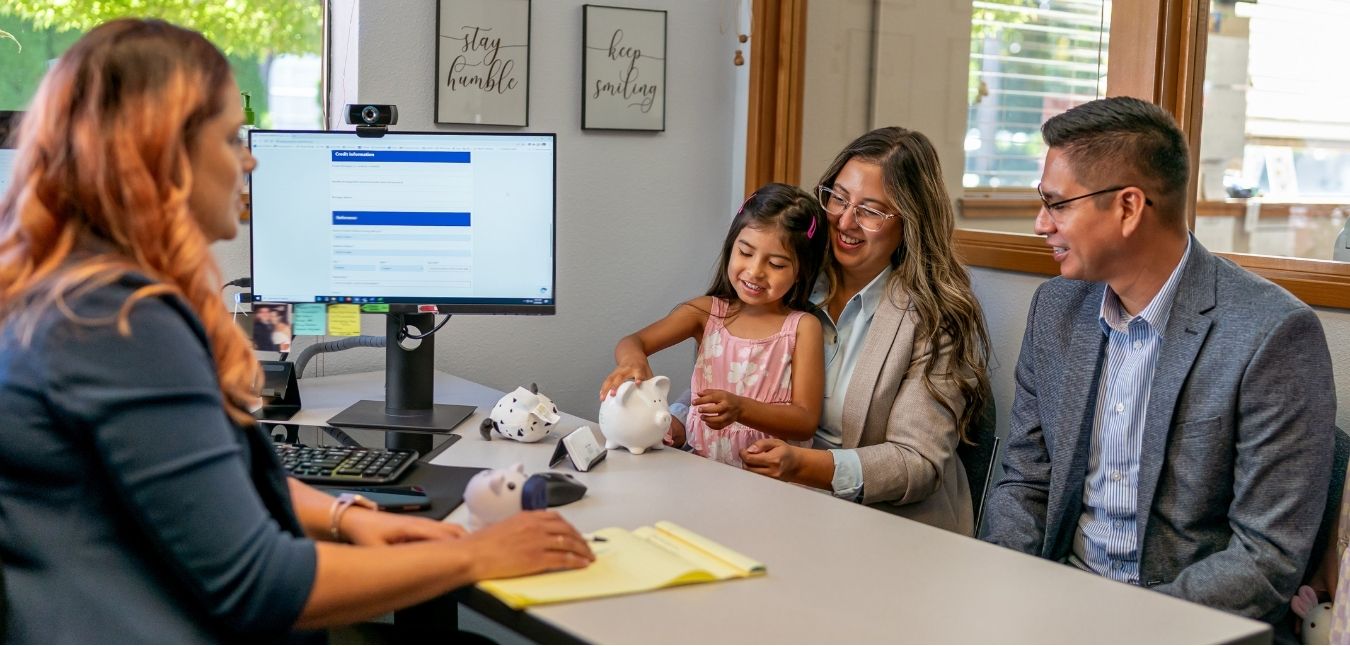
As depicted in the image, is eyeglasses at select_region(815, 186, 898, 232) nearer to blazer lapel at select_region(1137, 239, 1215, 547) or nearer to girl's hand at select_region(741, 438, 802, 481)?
girl's hand at select_region(741, 438, 802, 481)

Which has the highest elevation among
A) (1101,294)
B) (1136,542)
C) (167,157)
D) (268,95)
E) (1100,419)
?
(268,95)

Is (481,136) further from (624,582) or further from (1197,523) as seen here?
(1197,523)

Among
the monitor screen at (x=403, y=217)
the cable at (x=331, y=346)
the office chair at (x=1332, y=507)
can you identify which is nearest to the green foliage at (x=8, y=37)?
the monitor screen at (x=403, y=217)

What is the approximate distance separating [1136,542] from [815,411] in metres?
0.59

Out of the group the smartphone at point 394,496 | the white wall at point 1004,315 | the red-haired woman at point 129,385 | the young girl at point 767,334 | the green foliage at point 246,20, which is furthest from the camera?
the green foliage at point 246,20

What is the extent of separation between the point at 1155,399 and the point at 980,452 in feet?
1.61

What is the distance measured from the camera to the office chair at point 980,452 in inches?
87.6

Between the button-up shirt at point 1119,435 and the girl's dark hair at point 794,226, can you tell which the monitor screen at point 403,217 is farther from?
the button-up shirt at point 1119,435

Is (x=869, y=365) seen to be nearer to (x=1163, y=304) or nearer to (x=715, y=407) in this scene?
(x=715, y=407)

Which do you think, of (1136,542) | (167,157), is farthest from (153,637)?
(1136,542)

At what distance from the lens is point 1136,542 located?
182 cm

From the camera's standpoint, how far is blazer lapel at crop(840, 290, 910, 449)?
219cm

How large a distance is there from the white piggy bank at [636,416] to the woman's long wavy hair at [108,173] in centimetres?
85

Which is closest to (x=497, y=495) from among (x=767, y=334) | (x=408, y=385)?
(x=408, y=385)
